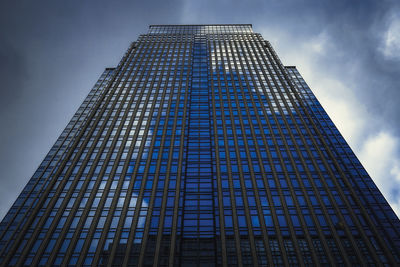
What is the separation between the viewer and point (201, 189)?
45.8 m

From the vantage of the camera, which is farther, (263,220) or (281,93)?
(281,93)

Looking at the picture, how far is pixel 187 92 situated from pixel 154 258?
4465 centimetres

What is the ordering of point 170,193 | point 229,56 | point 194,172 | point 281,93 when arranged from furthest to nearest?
point 229,56, point 281,93, point 194,172, point 170,193

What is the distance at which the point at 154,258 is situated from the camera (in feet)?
116

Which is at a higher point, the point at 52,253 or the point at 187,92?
the point at 187,92

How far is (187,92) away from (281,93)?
2461cm

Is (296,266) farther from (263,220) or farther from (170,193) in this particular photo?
(170,193)

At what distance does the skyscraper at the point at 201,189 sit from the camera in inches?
1426

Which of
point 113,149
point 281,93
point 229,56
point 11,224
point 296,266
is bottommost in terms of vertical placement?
point 296,266

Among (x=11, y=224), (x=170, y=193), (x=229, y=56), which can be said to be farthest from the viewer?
(x=229, y=56)

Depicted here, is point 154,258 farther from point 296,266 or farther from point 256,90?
point 256,90

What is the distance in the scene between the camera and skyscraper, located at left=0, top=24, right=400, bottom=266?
36.2m

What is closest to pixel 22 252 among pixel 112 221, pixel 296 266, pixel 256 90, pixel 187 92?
pixel 112 221

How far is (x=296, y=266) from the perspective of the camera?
111 ft
